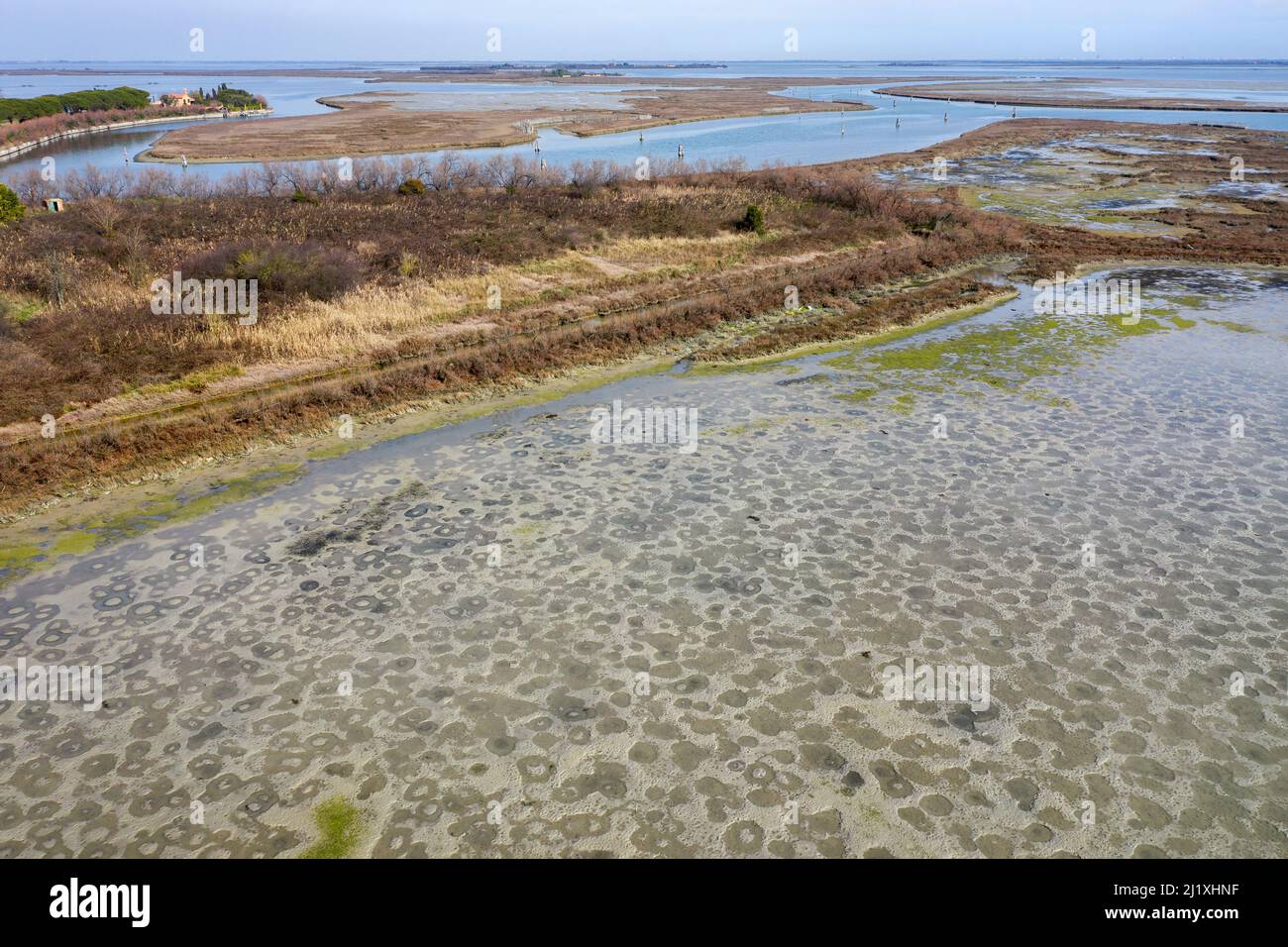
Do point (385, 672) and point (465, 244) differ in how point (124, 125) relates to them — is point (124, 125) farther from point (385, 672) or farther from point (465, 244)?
point (385, 672)

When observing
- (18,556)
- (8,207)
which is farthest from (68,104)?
(18,556)

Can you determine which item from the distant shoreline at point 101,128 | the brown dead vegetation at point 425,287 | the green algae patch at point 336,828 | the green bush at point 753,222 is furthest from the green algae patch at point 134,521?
the distant shoreline at point 101,128

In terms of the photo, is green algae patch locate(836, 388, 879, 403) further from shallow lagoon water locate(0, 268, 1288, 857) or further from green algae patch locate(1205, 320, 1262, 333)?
green algae patch locate(1205, 320, 1262, 333)

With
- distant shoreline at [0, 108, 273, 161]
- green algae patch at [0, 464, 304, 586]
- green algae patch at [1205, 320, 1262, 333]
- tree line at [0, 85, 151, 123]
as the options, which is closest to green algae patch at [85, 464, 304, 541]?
green algae patch at [0, 464, 304, 586]

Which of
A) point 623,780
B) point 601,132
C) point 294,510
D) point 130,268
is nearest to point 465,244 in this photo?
point 130,268

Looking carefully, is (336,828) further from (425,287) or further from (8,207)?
(8,207)
